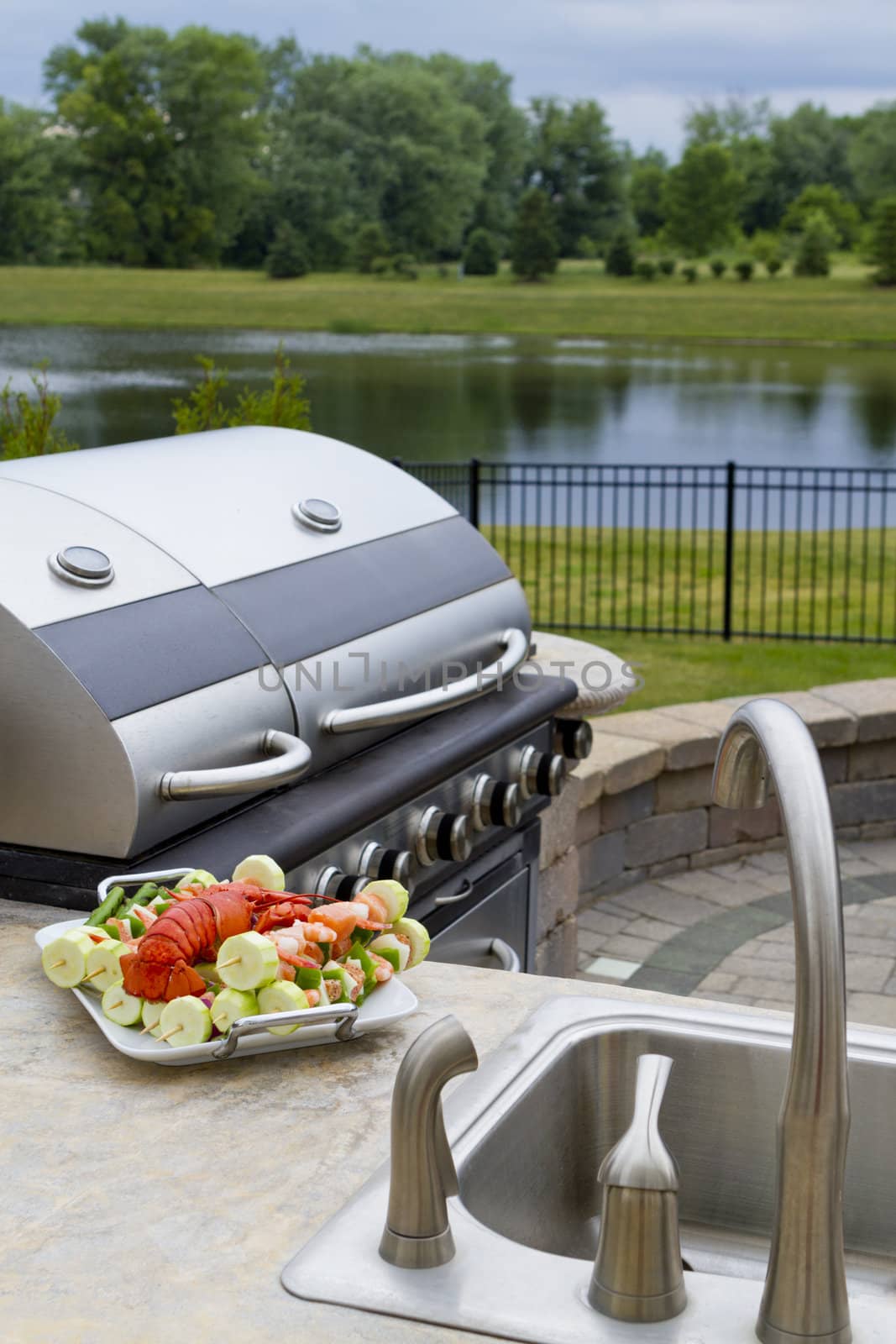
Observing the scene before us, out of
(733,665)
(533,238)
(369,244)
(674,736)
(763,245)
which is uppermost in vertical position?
(763,245)

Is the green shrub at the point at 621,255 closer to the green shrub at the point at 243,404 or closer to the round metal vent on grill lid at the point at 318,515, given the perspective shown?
the green shrub at the point at 243,404

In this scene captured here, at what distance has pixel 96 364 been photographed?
13.5 m

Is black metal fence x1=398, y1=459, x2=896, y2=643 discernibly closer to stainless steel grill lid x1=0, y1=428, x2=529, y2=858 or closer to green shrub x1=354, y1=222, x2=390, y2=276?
stainless steel grill lid x1=0, y1=428, x2=529, y2=858

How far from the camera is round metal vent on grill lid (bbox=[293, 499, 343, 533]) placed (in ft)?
8.14

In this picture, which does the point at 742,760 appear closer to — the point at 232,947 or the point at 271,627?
the point at 232,947

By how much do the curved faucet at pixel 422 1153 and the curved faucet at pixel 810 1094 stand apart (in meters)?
0.27

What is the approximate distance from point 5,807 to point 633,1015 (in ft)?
3.11

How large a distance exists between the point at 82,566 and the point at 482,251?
2799cm

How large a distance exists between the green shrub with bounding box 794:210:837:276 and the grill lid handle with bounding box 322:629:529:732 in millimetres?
33454

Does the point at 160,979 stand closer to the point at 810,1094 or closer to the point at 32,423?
the point at 810,1094

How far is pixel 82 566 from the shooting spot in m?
1.96

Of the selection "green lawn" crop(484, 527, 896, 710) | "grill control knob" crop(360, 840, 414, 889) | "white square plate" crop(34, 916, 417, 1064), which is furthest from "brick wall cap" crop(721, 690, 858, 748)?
"white square plate" crop(34, 916, 417, 1064)

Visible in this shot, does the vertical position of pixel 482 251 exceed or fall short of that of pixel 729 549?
it exceeds it

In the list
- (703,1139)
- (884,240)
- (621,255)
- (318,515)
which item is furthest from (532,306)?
(703,1139)
